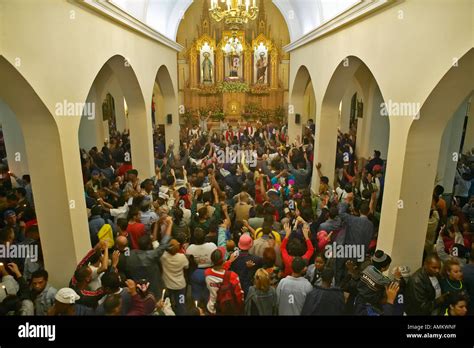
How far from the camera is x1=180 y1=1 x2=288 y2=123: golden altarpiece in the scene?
21172 mm

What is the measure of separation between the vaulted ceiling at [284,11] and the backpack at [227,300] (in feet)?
16.0

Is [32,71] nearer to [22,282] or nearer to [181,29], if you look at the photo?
[22,282]

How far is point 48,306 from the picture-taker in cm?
418

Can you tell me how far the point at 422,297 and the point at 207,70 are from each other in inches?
744

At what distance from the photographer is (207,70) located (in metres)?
21.5

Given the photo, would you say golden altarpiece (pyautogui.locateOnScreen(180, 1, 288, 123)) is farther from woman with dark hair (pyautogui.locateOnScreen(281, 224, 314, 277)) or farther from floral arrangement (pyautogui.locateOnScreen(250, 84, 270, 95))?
woman with dark hair (pyautogui.locateOnScreen(281, 224, 314, 277))

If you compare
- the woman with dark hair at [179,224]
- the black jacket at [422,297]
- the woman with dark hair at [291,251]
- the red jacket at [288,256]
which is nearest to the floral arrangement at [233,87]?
the woman with dark hair at [179,224]

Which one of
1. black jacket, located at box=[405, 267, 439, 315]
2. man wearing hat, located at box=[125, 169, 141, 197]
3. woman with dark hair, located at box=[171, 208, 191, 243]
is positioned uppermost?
man wearing hat, located at box=[125, 169, 141, 197]

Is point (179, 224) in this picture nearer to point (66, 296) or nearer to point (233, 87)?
point (66, 296)

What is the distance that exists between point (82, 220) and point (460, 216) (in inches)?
231

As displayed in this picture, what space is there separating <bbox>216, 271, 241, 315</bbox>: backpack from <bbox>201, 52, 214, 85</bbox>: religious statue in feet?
60.6

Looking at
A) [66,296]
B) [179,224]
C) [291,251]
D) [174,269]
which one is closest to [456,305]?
[291,251]

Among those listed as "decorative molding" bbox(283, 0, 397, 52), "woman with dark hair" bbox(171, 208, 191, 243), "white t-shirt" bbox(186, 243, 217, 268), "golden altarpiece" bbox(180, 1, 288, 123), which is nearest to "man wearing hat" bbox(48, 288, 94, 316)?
"white t-shirt" bbox(186, 243, 217, 268)
